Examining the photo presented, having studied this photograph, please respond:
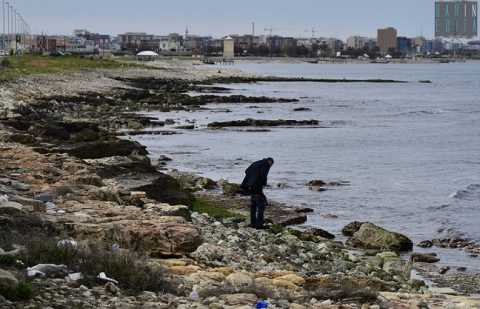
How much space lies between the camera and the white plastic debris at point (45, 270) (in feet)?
27.5

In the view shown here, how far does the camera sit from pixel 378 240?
16484mm

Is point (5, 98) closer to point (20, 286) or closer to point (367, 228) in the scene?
point (367, 228)

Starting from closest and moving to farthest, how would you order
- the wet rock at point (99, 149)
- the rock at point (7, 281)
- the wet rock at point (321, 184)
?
the rock at point (7, 281) < the wet rock at point (99, 149) < the wet rock at point (321, 184)

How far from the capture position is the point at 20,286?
7.63 metres

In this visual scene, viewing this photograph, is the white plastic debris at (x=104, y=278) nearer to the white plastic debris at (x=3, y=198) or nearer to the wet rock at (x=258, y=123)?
the white plastic debris at (x=3, y=198)

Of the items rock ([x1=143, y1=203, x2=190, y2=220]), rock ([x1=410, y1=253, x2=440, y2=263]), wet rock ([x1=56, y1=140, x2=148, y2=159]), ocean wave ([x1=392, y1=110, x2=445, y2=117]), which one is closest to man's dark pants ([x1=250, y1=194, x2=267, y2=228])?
rock ([x1=143, y1=203, x2=190, y2=220])

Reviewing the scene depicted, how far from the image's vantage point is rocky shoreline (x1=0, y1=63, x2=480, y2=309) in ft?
28.3

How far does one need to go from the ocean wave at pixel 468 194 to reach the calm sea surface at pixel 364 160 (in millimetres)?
28

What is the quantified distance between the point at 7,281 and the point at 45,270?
92 cm

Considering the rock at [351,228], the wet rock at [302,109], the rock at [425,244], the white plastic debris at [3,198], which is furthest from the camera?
the wet rock at [302,109]

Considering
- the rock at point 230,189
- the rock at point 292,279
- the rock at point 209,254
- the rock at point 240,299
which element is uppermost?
the rock at point 240,299

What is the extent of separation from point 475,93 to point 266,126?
60186 mm

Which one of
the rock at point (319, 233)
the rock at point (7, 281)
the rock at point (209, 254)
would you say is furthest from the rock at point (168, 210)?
the rock at point (7, 281)

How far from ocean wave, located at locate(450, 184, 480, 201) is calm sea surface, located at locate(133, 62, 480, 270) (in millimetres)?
28
